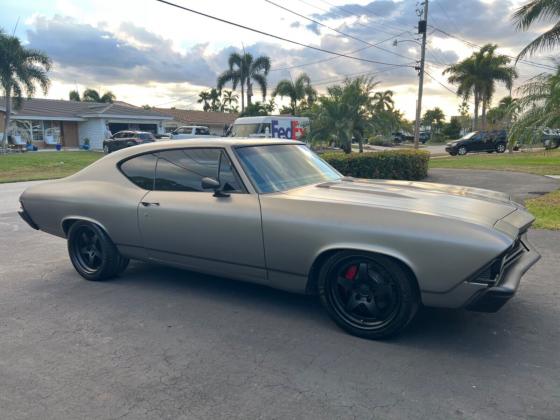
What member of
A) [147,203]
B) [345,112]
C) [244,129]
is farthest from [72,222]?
[244,129]

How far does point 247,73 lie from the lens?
4706cm

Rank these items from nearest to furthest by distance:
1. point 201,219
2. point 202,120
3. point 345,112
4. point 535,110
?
point 201,219 → point 535,110 → point 345,112 → point 202,120

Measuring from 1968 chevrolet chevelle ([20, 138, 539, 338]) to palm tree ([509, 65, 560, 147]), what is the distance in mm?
9499

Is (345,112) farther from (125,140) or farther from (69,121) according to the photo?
(69,121)

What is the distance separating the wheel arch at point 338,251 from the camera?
3174 mm

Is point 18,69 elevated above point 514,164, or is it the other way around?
point 18,69

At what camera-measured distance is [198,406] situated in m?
2.66

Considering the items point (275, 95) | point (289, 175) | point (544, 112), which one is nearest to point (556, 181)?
point (544, 112)

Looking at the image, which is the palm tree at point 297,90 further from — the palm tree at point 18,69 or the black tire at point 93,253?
the black tire at point 93,253

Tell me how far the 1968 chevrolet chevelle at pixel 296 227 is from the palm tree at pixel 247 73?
144 ft

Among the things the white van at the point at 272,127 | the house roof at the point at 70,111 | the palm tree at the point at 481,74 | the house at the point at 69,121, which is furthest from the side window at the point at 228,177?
the palm tree at the point at 481,74

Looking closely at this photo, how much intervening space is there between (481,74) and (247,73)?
2200cm

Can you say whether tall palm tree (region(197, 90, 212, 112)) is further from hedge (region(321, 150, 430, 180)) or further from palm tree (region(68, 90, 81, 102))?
hedge (region(321, 150, 430, 180))

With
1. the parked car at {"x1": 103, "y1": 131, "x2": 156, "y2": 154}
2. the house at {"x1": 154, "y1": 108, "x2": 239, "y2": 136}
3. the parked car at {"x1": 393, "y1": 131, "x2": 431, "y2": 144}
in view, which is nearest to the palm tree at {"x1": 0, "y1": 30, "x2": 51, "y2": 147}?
the parked car at {"x1": 103, "y1": 131, "x2": 156, "y2": 154}
